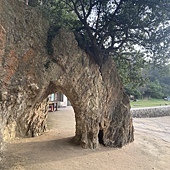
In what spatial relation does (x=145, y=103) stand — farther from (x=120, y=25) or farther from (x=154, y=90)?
(x=120, y=25)

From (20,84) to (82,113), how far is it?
3101 millimetres

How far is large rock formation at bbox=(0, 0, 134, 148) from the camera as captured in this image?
557 centimetres

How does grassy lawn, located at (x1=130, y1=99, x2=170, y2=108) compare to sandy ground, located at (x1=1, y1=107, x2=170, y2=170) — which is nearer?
sandy ground, located at (x1=1, y1=107, x2=170, y2=170)

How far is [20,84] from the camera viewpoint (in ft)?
19.2

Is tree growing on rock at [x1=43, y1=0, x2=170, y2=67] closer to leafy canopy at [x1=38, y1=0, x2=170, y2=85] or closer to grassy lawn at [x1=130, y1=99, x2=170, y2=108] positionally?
leafy canopy at [x1=38, y1=0, x2=170, y2=85]

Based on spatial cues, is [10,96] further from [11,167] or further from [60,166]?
[60,166]

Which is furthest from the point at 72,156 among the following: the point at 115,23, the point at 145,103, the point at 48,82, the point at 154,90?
the point at 154,90

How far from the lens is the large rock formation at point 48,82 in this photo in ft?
18.3

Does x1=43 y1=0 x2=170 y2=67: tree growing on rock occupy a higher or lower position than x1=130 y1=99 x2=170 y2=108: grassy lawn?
higher

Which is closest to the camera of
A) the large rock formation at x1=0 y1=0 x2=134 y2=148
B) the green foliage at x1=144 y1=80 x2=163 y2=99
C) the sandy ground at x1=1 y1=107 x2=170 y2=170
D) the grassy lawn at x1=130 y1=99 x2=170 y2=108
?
the large rock formation at x1=0 y1=0 x2=134 y2=148

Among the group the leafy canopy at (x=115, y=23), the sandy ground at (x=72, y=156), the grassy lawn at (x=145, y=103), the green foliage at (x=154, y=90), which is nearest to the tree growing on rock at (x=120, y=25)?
the leafy canopy at (x=115, y=23)

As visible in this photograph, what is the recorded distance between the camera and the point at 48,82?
6.84 m

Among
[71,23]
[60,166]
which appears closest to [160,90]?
[71,23]

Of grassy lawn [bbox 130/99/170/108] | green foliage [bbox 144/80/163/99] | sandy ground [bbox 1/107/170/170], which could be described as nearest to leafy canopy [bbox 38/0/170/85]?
sandy ground [bbox 1/107/170/170]
